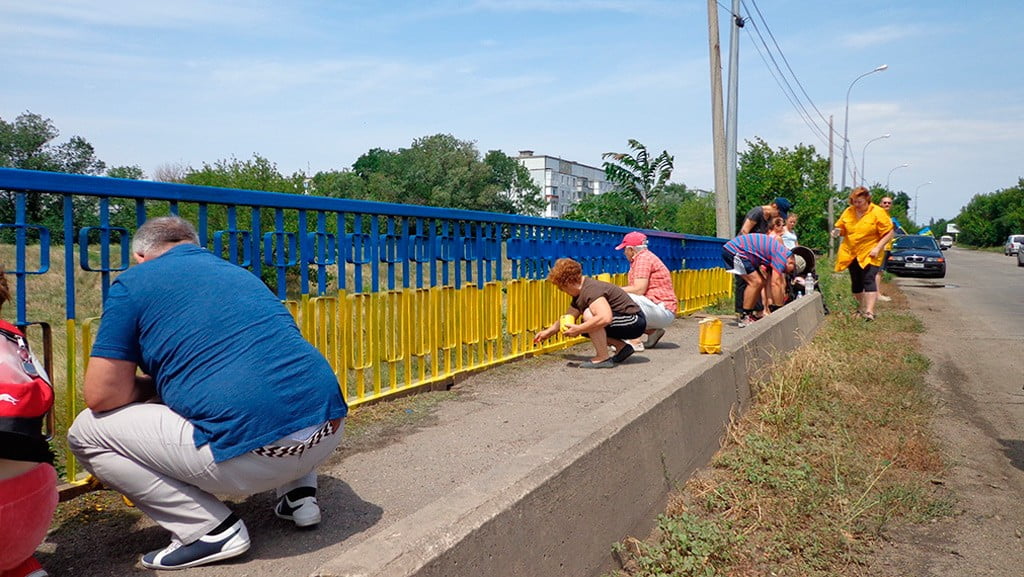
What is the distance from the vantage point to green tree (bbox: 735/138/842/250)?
29250 millimetres

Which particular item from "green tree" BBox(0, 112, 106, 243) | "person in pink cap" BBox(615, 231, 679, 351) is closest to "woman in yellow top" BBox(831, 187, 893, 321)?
"person in pink cap" BBox(615, 231, 679, 351)

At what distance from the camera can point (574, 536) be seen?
10.9 feet

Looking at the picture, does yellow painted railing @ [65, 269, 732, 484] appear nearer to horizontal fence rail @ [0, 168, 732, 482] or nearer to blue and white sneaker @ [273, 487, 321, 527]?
horizontal fence rail @ [0, 168, 732, 482]

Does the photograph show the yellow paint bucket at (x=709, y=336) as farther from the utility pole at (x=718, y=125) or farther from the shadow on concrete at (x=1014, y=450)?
the utility pole at (x=718, y=125)

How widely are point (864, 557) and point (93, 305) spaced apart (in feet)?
12.4

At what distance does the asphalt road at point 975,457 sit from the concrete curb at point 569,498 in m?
1.11

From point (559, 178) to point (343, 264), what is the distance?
12303 cm

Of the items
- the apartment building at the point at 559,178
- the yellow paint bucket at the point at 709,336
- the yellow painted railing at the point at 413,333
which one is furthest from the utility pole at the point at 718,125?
the apartment building at the point at 559,178

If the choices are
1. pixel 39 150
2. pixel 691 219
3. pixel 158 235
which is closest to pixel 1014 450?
pixel 158 235

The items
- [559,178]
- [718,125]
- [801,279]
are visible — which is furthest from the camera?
[559,178]

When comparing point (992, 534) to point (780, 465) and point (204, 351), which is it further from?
point (204, 351)

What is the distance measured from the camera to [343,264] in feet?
18.6

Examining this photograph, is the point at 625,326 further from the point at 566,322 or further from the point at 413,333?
the point at 413,333

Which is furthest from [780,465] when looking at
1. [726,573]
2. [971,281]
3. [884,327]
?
[971,281]
